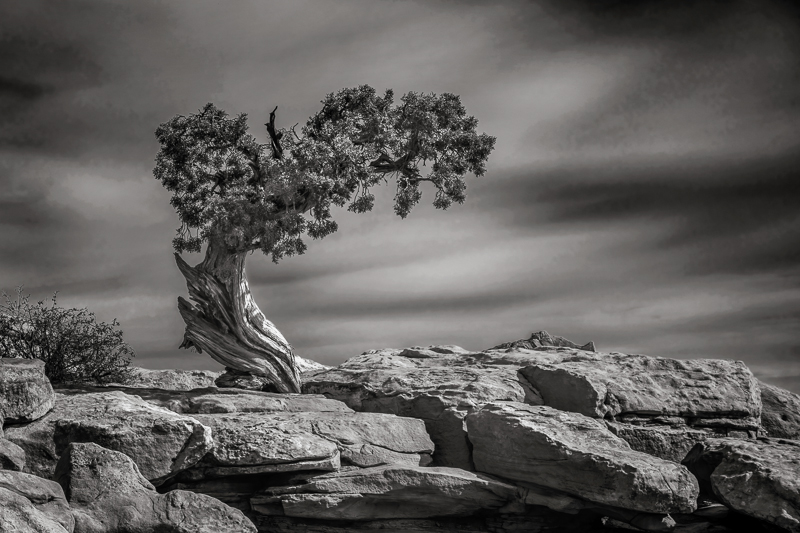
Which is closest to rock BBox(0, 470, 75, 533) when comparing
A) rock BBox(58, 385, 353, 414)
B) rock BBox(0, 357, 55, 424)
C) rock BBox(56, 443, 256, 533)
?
rock BBox(56, 443, 256, 533)

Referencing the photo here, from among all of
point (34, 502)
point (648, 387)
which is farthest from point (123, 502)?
point (648, 387)

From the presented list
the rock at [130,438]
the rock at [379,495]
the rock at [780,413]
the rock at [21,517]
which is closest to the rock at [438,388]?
the rock at [379,495]

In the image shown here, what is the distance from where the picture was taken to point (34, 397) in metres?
18.1

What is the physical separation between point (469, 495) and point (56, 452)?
34.1 feet

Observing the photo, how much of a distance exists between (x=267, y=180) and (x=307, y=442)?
10937 millimetres

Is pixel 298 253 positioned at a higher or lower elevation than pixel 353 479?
higher

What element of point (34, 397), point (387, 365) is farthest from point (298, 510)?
point (387, 365)

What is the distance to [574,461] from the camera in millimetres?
18781

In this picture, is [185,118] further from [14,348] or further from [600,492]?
[600,492]

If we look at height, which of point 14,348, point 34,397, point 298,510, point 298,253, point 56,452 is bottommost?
point 298,510

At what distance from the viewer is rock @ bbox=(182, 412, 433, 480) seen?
59.6ft

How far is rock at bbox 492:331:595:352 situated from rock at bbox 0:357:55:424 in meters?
18.8

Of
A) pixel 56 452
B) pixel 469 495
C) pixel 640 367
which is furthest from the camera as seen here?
pixel 640 367

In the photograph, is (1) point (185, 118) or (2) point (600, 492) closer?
(2) point (600, 492)
